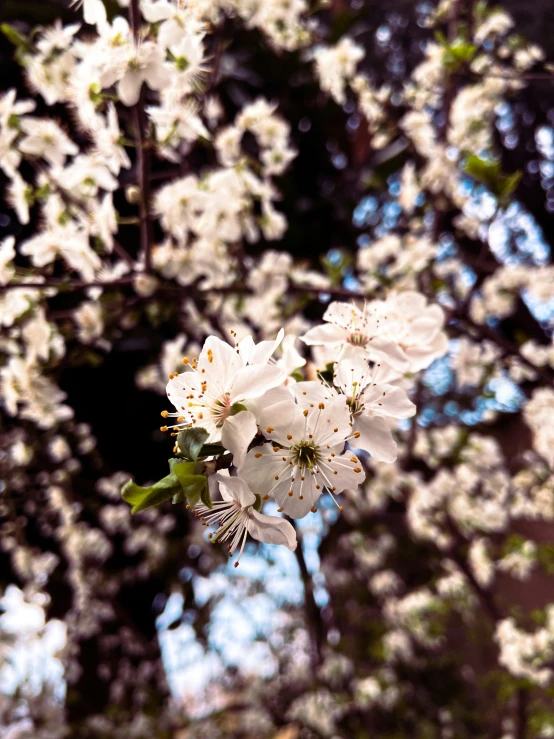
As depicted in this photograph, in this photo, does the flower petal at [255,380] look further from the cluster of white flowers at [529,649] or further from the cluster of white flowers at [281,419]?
the cluster of white flowers at [529,649]

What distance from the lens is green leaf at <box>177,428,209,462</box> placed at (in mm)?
475

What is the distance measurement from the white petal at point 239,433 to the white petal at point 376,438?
0.49 ft

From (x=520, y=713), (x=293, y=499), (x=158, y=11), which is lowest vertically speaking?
(x=520, y=713)

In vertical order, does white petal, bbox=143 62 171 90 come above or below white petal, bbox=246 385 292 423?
above

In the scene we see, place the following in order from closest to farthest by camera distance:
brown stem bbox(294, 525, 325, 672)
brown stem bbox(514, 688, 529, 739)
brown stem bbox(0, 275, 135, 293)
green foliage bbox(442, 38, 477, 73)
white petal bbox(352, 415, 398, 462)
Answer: white petal bbox(352, 415, 398, 462) < brown stem bbox(0, 275, 135, 293) < green foliage bbox(442, 38, 477, 73) < brown stem bbox(514, 688, 529, 739) < brown stem bbox(294, 525, 325, 672)

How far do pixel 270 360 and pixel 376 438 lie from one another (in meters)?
0.16

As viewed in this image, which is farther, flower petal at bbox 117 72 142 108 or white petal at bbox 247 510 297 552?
flower petal at bbox 117 72 142 108

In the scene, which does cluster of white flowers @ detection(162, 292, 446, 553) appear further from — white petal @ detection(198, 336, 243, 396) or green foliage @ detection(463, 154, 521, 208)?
green foliage @ detection(463, 154, 521, 208)

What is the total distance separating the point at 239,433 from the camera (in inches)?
19.8

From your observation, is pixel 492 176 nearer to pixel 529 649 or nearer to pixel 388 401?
pixel 388 401

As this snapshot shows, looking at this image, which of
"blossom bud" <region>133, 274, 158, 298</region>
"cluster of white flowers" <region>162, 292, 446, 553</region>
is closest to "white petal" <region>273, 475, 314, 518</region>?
"cluster of white flowers" <region>162, 292, 446, 553</region>

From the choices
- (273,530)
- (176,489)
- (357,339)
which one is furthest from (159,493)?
(357,339)

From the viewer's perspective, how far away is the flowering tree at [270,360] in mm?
617

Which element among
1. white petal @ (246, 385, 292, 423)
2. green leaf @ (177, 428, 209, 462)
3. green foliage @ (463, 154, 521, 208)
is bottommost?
green leaf @ (177, 428, 209, 462)
